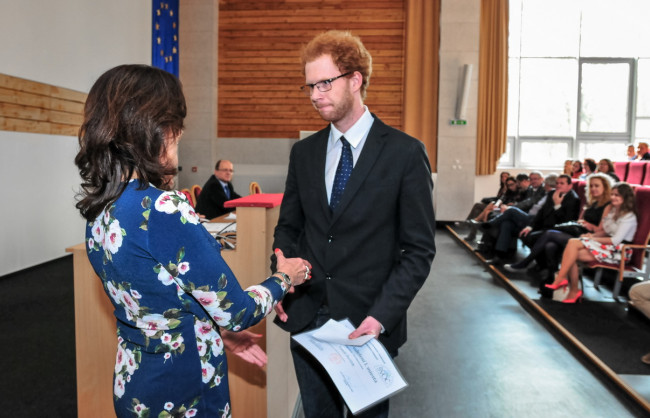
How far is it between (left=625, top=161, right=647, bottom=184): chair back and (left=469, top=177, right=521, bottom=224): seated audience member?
1710 mm

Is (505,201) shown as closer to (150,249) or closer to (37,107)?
(37,107)

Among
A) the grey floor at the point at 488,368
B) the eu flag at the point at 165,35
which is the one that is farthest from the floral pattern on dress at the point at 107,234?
the eu flag at the point at 165,35

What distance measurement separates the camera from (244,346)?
1.54 meters

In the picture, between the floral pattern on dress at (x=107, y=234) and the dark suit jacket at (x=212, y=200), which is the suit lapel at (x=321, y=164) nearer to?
the floral pattern on dress at (x=107, y=234)

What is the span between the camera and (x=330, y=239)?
1.63 m

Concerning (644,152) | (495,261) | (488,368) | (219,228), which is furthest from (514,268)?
(219,228)

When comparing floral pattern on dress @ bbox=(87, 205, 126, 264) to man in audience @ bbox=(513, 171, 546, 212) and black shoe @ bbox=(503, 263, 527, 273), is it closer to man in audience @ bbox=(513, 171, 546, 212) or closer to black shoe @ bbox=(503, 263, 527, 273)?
black shoe @ bbox=(503, 263, 527, 273)

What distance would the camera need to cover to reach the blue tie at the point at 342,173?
5.49 ft

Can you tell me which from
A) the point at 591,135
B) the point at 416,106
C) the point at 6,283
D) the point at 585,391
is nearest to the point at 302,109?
the point at 416,106

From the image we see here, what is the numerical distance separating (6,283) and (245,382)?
4.70 metres

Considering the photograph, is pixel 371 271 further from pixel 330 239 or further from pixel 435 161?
pixel 435 161

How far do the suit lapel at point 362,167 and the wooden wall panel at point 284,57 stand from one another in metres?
10.2

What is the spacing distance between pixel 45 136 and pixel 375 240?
6431 mm

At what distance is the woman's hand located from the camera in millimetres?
1457
